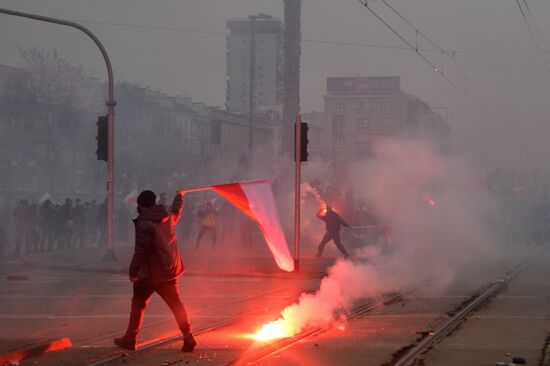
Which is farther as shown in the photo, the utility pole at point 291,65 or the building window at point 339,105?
the building window at point 339,105

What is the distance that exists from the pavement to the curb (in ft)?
35.1

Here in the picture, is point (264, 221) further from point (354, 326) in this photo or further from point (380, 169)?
point (380, 169)

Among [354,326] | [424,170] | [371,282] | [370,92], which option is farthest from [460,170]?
[370,92]

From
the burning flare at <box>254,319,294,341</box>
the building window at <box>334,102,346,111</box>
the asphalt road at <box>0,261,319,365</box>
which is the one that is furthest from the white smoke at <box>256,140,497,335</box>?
the building window at <box>334,102,346,111</box>

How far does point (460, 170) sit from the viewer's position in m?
42.3

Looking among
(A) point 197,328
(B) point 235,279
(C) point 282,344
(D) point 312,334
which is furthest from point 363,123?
(C) point 282,344

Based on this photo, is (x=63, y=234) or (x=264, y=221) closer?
(x=264, y=221)

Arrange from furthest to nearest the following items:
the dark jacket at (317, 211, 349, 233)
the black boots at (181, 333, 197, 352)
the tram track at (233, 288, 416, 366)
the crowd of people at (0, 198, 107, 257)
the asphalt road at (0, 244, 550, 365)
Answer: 1. the crowd of people at (0, 198, 107, 257)
2. the dark jacket at (317, 211, 349, 233)
3. the black boots at (181, 333, 197, 352)
4. the asphalt road at (0, 244, 550, 365)
5. the tram track at (233, 288, 416, 366)

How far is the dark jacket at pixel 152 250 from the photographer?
9.85 metres

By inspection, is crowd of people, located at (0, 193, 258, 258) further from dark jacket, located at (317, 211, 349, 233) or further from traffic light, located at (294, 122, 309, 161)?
traffic light, located at (294, 122, 309, 161)

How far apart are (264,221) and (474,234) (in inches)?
1013

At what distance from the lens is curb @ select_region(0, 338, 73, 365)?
953 cm

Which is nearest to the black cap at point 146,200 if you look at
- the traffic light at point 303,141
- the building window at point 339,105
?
the traffic light at point 303,141

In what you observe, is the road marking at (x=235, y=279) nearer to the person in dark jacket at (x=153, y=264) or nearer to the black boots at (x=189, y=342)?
the person in dark jacket at (x=153, y=264)
